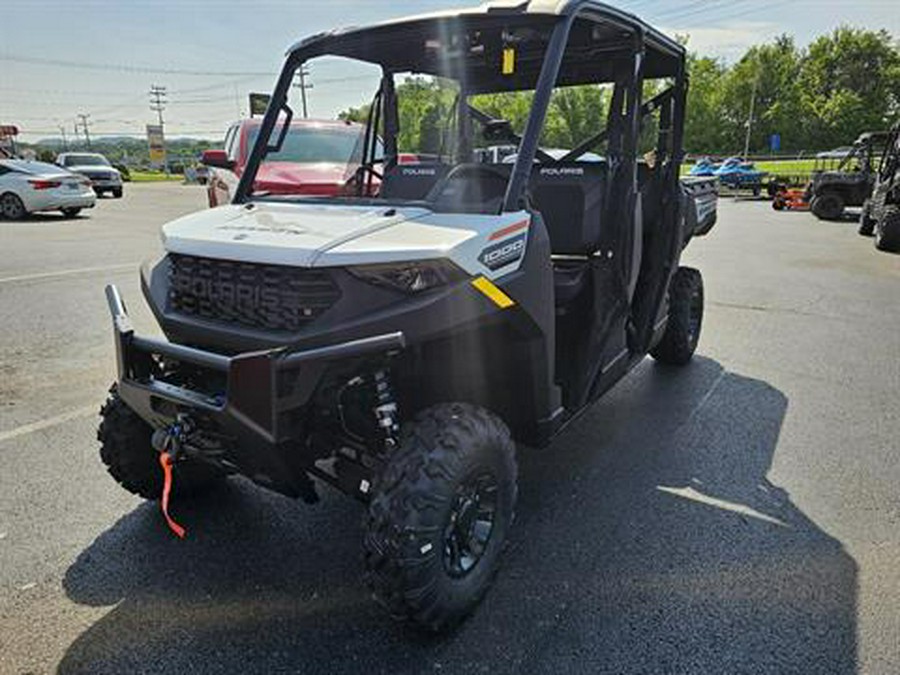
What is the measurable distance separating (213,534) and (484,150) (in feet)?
8.58

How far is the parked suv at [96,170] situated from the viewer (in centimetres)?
2442

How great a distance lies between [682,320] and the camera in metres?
5.07

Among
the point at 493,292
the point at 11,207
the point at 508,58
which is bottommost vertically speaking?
the point at 11,207

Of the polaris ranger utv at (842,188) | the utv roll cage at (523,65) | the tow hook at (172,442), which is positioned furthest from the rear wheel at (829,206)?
the tow hook at (172,442)

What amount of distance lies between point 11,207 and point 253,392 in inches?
659

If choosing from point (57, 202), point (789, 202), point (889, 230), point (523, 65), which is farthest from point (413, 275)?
point (789, 202)

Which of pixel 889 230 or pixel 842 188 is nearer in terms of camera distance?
pixel 889 230

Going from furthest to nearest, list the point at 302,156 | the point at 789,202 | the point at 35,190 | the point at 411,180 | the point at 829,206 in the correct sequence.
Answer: the point at 789,202 → the point at 829,206 → the point at 35,190 → the point at 302,156 → the point at 411,180

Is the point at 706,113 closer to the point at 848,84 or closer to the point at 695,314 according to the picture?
the point at 848,84

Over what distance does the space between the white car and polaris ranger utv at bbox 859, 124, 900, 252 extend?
56.3ft

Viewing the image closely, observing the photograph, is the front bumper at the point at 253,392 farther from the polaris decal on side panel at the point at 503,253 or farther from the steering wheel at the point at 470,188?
the steering wheel at the point at 470,188

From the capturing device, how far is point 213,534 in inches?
119

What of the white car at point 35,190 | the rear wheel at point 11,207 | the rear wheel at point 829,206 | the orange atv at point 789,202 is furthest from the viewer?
the orange atv at point 789,202

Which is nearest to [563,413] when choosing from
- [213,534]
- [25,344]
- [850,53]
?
[213,534]
